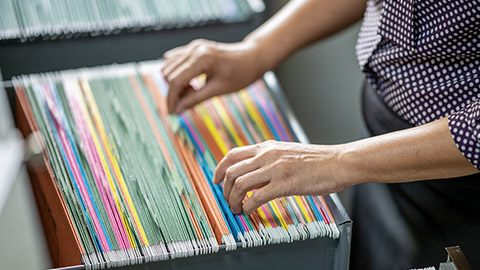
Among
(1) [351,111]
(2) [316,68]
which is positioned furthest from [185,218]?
(2) [316,68]

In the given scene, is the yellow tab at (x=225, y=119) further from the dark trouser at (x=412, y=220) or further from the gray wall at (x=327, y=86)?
the gray wall at (x=327, y=86)

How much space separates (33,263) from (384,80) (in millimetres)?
792

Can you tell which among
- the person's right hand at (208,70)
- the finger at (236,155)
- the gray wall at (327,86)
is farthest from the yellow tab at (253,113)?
the gray wall at (327,86)

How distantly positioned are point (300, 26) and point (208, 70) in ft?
0.65

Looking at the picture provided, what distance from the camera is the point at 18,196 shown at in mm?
1404

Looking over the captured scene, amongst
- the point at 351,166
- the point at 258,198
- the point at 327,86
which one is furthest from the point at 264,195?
the point at 327,86

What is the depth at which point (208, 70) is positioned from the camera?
1119 mm

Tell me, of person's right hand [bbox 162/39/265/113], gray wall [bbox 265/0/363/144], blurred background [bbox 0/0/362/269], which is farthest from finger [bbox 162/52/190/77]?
gray wall [bbox 265/0/363/144]

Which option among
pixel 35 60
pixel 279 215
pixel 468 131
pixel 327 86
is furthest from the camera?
pixel 327 86

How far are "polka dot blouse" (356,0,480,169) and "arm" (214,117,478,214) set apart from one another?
0.07 metres

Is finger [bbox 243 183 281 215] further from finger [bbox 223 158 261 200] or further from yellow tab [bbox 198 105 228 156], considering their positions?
yellow tab [bbox 198 105 228 156]

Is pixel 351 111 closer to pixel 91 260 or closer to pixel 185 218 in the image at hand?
pixel 185 218

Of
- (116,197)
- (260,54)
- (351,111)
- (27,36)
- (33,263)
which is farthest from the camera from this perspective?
(351,111)

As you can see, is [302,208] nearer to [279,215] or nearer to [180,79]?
[279,215]
